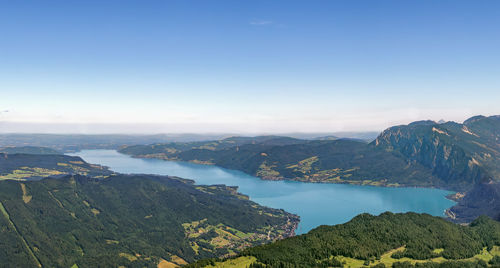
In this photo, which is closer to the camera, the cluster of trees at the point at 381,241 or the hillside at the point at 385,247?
the hillside at the point at 385,247

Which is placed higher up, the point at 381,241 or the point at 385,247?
the point at 381,241

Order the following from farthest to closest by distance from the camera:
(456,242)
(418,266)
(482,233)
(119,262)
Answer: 1. (119,262)
2. (482,233)
3. (456,242)
4. (418,266)

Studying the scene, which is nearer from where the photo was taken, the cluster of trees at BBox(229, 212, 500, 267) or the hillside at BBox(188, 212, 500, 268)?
the hillside at BBox(188, 212, 500, 268)

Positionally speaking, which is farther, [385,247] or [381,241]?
[381,241]

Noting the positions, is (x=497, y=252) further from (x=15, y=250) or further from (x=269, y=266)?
(x=15, y=250)

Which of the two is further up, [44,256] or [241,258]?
[241,258]

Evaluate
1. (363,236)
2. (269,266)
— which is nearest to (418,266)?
(363,236)

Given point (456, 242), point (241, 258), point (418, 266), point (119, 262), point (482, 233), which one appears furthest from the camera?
point (119, 262)

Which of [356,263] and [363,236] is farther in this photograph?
[363,236]
